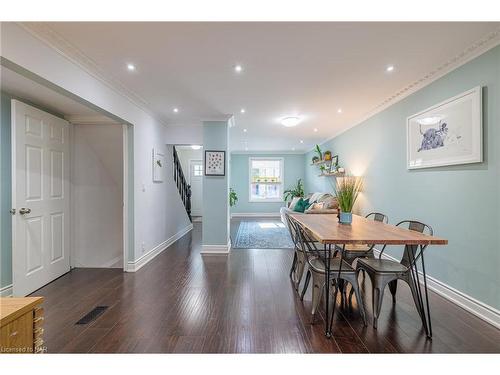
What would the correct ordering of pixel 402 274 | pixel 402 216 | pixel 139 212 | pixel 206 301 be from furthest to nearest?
1. pixel 139 212
2. pixel 402 216
3. pixel 206 301
4. pixel 402 274

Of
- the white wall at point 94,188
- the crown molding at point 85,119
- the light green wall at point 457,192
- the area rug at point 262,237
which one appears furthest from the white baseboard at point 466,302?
the crown molding at point 85,119

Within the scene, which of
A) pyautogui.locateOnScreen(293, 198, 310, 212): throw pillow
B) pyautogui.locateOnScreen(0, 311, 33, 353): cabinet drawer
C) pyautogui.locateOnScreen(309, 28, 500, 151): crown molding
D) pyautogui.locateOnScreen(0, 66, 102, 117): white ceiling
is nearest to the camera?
pyautogui.locateOnScreen(0, 311, 33, 353): cabinet drawer

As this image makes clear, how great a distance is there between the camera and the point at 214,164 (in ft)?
14.1

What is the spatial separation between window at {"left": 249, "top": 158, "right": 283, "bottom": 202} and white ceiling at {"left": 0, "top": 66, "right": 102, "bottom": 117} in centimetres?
640

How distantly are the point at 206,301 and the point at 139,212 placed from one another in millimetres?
1827

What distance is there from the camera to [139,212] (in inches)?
142

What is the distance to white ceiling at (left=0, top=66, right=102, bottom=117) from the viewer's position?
2324 millimetres

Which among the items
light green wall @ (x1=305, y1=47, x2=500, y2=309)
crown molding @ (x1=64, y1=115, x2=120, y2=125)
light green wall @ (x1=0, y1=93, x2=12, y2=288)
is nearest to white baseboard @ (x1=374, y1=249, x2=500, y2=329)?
light green wall @ (x1=305, y1=47, x2=500, y2=309)

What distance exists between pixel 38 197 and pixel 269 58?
10.2 ft

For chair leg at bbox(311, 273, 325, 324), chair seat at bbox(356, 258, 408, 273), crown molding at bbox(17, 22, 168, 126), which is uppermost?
crown molding at bbox(17, 22, 168, 126)

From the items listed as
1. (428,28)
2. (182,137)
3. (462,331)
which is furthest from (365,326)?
(182,137)

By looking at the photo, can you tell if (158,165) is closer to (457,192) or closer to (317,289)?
(317,289)

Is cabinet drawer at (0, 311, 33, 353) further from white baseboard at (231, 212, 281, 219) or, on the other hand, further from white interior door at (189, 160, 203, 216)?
white baseboard at (231, 212, 281, 219)
